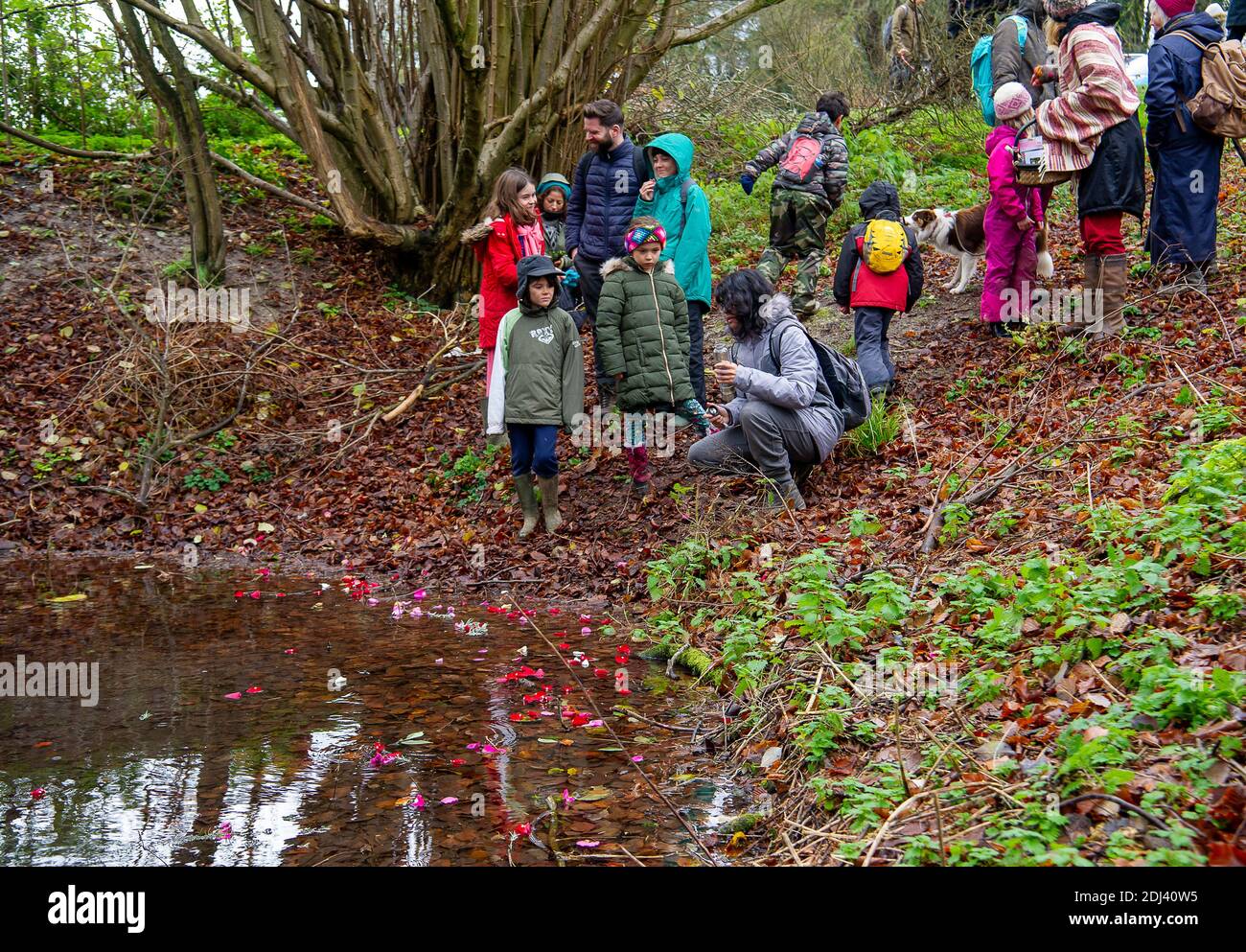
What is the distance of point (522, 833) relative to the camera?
12.3 ft

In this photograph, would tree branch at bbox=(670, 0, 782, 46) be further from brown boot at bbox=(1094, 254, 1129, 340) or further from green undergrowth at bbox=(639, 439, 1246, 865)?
green undergrowth at bbox=(639, 439, 1246, 865)

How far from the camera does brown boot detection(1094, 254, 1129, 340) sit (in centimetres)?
773

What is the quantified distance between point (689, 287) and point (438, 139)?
577cm

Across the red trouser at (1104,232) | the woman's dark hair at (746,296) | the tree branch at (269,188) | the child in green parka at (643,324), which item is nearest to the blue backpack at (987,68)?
the red trouser at (1104,232)

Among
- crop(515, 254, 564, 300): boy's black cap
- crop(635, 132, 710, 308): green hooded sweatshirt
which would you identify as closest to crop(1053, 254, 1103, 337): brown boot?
crop(635, 132, 710, 308): green hooded sweatshirt

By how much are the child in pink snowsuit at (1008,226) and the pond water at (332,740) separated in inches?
185

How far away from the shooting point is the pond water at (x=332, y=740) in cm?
371

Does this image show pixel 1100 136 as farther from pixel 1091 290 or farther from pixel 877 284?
pixel 877 284

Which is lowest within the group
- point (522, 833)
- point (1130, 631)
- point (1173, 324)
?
point (522, 833)

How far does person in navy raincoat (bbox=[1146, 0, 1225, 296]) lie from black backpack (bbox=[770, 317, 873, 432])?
2628 mm

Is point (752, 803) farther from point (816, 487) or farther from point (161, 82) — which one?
point (161, 82)

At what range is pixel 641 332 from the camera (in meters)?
7.45

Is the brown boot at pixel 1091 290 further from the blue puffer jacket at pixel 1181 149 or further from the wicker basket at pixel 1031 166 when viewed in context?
the blue puffer jacket at pixel 1181 149
